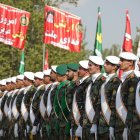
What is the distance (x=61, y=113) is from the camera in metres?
12.2

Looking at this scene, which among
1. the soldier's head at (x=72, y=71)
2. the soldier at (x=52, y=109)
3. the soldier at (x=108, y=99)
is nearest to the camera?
the soldier at (x=108, y=99)

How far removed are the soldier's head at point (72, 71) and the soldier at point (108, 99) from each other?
1589 mm

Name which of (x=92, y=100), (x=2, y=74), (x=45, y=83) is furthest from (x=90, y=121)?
(x=2, y=74)

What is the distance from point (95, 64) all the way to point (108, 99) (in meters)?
0.86

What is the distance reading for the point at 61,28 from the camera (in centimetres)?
2736

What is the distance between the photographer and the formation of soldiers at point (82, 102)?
31.3 feet

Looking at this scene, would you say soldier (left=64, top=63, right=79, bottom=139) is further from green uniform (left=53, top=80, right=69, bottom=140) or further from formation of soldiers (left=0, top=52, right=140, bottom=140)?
green uniform (left=53, top=80, right=69, bottom=140)

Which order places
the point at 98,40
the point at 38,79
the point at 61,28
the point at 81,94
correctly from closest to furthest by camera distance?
the point at 81,94 < the point at 38,79 < the point at 98,40 < the point at 61,28

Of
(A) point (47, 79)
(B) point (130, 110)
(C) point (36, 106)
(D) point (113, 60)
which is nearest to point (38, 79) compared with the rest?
(C) point (36, 106)

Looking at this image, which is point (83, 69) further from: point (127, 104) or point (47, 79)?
point (47, 79)

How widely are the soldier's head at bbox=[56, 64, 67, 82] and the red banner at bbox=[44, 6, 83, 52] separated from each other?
13927mm

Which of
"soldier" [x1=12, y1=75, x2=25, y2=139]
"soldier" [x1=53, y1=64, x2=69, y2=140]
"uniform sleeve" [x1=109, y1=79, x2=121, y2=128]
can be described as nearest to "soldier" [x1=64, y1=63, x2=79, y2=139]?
"soldier" [x1=53, y1=64, x2=69, y2=140]

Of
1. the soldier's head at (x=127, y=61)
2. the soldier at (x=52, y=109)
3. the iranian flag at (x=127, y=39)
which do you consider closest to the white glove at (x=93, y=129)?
the soldier's head at (x=127, y=61)

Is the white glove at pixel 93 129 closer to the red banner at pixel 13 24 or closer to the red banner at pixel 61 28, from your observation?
the red banner at pixel 61 28
